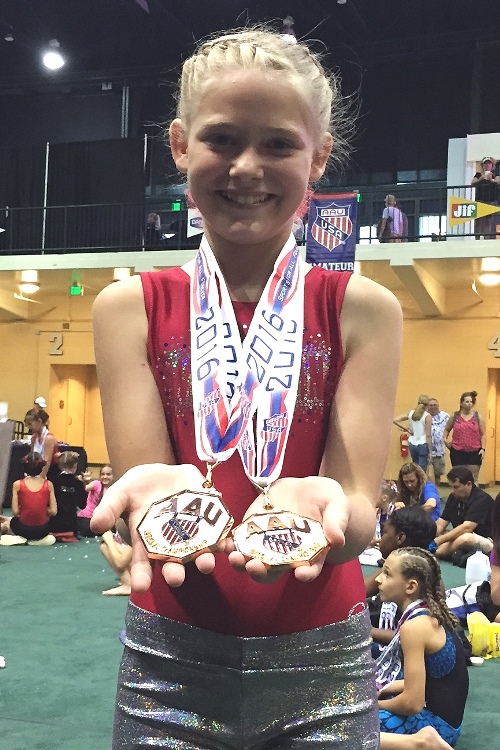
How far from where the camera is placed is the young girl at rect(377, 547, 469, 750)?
3783 mm

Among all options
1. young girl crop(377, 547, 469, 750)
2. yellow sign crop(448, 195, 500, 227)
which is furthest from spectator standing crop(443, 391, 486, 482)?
young girl crop(377, 547, 469, 750)

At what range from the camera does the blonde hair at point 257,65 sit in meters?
1.18

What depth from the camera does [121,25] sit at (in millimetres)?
18219

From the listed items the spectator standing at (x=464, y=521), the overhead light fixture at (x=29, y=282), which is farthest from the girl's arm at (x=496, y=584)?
the overhead light fixture at (x=29, y=282)

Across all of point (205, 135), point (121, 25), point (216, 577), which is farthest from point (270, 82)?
point (121, 25)

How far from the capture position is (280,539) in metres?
0.96

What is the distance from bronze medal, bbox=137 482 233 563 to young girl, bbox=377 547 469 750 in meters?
3.04

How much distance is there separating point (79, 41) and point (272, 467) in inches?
769

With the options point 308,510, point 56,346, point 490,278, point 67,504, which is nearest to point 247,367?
A: point 308,510

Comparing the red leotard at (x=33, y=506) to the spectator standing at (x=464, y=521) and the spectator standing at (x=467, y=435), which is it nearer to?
the spectator standing at (x=464, y=521)

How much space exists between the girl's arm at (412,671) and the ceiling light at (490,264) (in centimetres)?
1148

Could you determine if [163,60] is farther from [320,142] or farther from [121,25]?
[320,142]

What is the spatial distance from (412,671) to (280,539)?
3080 millimetres

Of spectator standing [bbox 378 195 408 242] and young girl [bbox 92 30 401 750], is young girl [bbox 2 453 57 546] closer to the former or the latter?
spectator standing [bbox 378 195 408 242]
